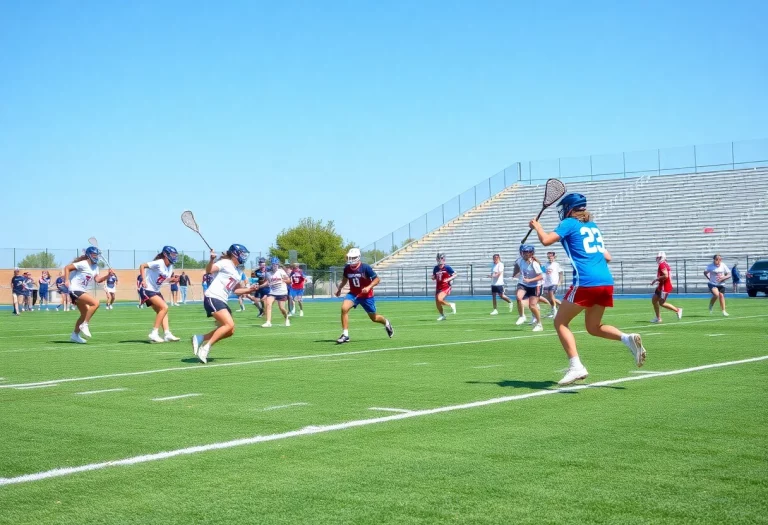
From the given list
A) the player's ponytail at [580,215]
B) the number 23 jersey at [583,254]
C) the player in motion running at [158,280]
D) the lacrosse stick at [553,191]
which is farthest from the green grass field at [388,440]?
the player in motion running at [158,280]

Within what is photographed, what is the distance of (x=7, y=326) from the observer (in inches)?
1019

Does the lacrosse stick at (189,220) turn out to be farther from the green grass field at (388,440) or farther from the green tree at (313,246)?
the green tree at (313,246)

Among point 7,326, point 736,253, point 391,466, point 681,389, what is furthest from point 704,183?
point 391,466

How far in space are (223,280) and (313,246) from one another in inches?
2899

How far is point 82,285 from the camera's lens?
1855 centimetres

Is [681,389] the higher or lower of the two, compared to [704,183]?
lower

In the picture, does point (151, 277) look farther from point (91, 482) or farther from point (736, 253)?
point (736, 253)

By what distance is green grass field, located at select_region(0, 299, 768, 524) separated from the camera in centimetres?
489

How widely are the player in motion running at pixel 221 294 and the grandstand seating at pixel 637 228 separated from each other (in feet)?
118

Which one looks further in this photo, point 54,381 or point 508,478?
point 54,381

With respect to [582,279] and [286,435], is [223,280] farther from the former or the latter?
[286,435]

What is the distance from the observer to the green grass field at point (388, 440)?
489cm

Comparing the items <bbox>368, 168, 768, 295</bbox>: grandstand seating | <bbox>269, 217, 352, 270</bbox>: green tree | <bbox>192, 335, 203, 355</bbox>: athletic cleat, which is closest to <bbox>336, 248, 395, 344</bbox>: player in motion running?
<bbox>192, 335, 203, 355</bbox>: athletic cleat

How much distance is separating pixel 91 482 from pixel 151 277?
1262 centimetres
